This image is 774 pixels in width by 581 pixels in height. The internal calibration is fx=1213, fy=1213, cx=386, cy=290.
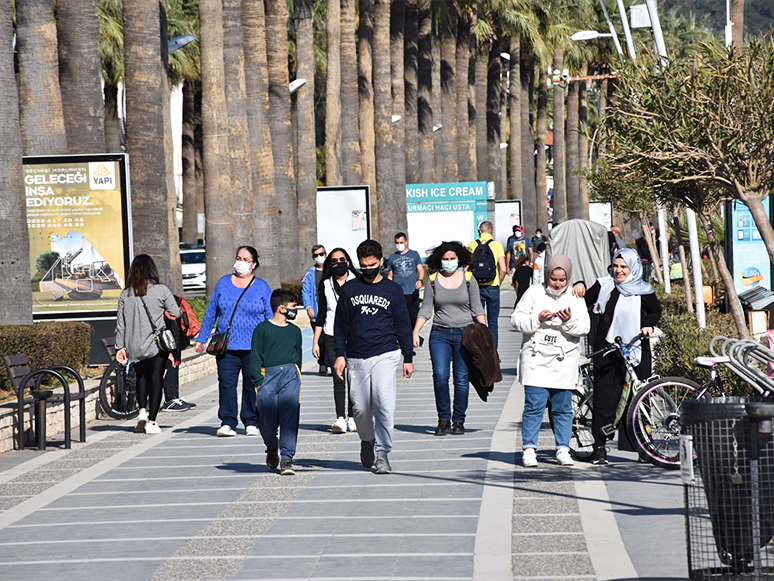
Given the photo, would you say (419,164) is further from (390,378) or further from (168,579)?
(168,579)

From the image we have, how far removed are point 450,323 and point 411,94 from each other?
3302cm

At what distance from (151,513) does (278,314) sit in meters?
2.14

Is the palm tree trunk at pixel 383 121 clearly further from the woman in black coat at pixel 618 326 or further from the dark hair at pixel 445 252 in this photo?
the woman in black coat at pixel 618 326

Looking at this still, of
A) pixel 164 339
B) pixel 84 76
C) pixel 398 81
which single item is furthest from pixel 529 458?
pixel 398 81

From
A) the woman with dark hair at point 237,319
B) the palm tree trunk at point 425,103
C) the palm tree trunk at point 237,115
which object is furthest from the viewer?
the palm tree trunk at point 425,103

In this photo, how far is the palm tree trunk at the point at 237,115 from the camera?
23.8 meters

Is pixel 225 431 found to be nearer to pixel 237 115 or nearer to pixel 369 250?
pixel 369 250

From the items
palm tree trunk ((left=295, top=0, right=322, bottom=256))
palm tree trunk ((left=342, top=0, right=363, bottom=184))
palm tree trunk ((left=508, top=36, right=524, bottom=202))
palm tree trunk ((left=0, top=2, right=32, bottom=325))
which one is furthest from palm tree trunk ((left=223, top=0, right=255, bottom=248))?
palm tree trunk ((left=508, top=36, right=524, bottom=202))

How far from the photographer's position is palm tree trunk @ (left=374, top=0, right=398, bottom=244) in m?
35.7

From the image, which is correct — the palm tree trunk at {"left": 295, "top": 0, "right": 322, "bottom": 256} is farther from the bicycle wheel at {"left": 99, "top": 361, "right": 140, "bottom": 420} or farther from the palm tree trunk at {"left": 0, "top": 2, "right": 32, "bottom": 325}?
the bicycle wheel at {"left": 99, "top": 361, "right": 140, "bottom": 420}

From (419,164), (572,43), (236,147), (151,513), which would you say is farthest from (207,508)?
(572,43)

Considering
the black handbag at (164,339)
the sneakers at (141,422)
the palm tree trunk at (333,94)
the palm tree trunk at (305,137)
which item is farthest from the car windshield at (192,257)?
the black handbag at (164,339)

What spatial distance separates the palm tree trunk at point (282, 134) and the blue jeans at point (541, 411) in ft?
60.2

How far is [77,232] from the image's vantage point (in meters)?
15.2
